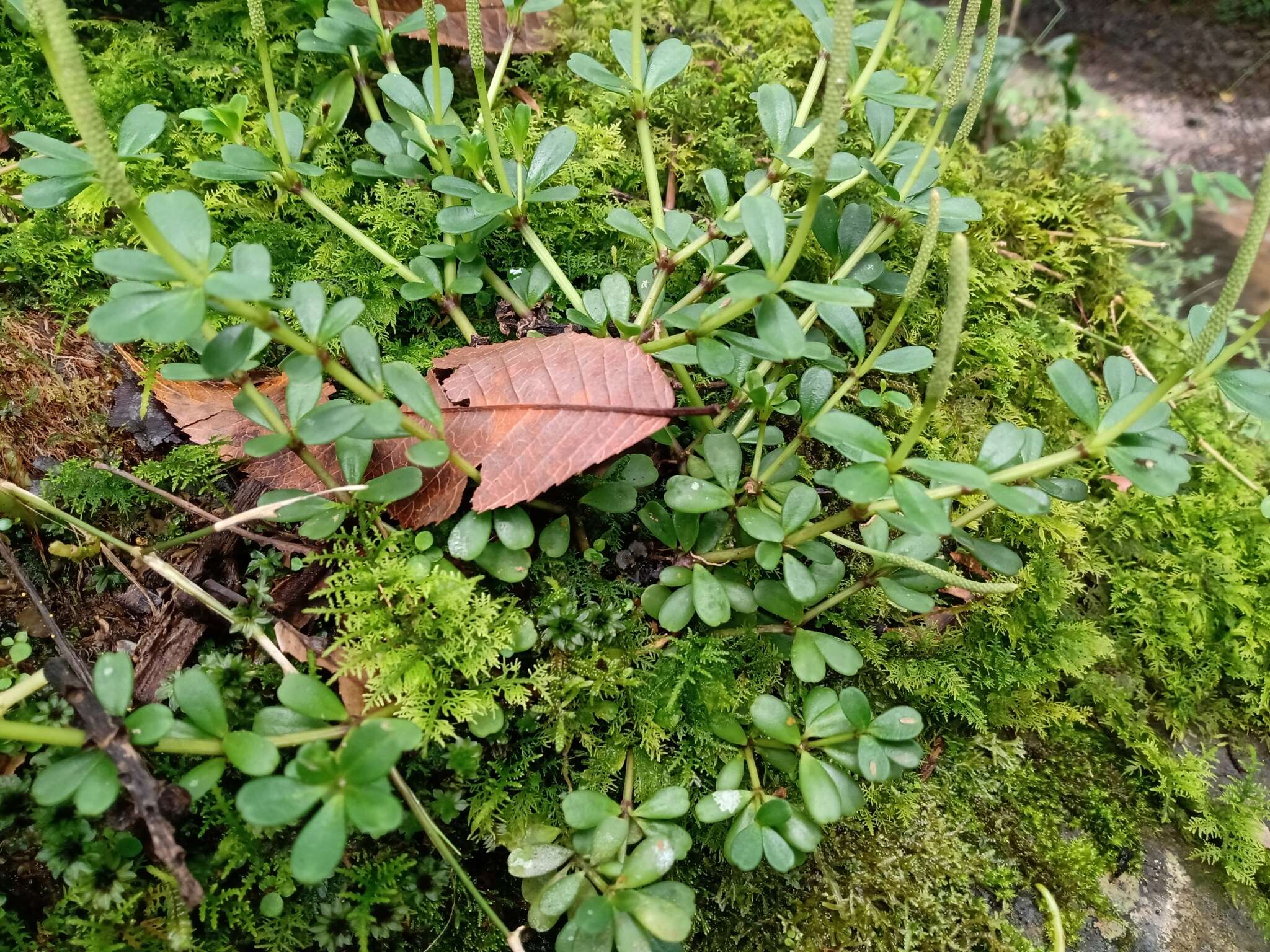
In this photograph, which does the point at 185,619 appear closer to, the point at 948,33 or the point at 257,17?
the point at 257,17

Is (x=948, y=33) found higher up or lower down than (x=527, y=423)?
higher up

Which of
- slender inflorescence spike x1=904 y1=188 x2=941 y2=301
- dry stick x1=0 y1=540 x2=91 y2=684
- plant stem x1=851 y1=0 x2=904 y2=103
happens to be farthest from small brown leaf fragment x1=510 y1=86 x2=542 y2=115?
dry stick x1=0 y1=540 x2=91 y2=684

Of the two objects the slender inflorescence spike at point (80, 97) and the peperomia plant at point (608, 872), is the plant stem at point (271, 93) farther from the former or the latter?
the peperomia plant at point (608, 872)

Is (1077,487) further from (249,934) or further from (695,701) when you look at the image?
(249,934)

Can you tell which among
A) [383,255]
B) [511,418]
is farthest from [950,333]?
[383,255]

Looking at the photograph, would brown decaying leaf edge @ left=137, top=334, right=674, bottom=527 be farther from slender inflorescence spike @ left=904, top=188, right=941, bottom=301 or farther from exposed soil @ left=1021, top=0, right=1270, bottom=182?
exposed soil @ left=1021, top=0, right=1270, bottom=182

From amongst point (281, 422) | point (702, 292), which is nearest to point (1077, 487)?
point (702, 292)
